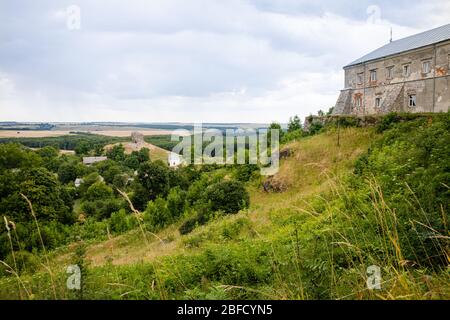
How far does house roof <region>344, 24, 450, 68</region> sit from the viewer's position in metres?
22.2

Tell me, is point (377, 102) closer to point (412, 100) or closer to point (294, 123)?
point (412, 100)

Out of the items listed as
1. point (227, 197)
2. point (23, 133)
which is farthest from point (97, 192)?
point (227, 197)

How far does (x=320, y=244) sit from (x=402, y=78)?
899 inches

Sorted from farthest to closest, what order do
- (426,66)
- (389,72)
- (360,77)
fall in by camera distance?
(360,77) → (389,72) → (426,66)

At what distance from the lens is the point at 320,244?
5.93 meters

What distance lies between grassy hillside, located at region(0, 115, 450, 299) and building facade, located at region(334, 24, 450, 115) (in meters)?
4.68

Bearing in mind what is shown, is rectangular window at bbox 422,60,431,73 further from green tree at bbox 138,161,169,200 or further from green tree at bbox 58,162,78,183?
green tree at bbox 58,162,78,183

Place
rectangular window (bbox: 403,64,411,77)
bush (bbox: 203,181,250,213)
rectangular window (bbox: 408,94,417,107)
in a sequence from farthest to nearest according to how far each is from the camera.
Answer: rectangular window (bbox: 403,64,411,77), rectangular window (bbox: 408,94,417,107), bush (bbox: 203,181,250,213)

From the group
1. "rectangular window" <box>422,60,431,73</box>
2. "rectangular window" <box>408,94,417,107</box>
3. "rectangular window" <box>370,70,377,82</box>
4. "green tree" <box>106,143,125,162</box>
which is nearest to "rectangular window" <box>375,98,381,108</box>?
"rectangular window" <box>370,70,377,82</box>

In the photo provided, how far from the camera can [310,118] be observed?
1180 inches

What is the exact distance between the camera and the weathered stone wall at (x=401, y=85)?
21422 millimetres

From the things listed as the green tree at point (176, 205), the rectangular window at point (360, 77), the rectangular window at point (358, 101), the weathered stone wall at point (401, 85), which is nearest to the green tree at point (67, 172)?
the green tree at point (176, 205)

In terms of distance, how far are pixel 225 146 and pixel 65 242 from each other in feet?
74.1
